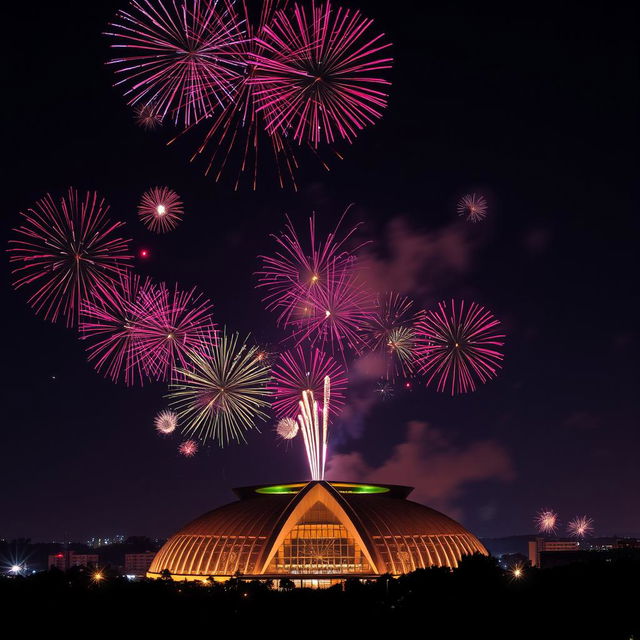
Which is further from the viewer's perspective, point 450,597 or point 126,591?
point 126,591

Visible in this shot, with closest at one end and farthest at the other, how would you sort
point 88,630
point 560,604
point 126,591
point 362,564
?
point 88,630 < point 560,604 < point 126,591 < point 362,564

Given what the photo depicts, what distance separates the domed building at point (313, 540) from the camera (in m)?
75.9

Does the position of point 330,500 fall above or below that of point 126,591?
above

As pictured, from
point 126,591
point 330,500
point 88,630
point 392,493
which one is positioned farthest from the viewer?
point 392,493

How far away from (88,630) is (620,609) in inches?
1209

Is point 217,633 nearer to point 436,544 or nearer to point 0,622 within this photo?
point 0,622

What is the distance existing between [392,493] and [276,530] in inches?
700

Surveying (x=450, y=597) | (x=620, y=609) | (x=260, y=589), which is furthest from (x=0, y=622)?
(x=620, y=609)

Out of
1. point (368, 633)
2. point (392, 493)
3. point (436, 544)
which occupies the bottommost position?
point (368, 633)

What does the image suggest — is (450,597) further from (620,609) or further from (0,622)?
(0,622)

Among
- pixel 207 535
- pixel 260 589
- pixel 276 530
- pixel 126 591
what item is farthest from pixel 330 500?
pixel 126 591

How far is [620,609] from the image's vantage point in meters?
53.3

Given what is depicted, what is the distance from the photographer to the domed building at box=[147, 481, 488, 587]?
2990 inches

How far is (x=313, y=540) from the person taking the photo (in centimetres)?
7919
